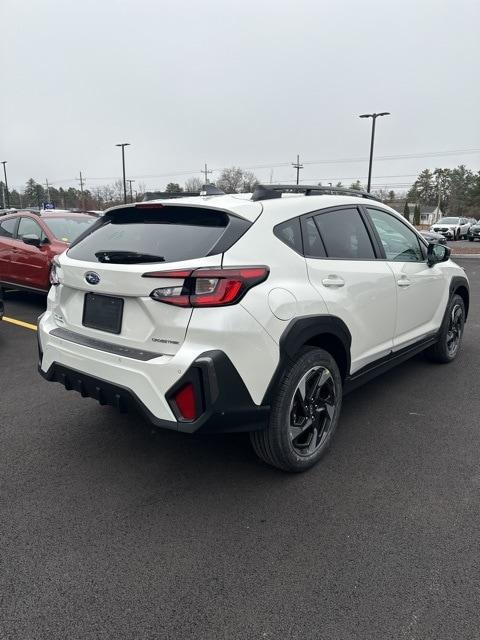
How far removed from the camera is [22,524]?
8.04 ft

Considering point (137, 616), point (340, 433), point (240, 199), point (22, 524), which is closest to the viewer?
point (137, 616)

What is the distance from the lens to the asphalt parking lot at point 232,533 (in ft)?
6.27

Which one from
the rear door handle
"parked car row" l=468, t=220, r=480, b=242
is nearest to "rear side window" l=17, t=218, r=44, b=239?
the rear door handle

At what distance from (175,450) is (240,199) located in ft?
5.63

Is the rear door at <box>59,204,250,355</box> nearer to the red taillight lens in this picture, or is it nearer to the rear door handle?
the red taillight lens

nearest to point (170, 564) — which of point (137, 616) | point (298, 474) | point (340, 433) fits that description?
point (137, 616)

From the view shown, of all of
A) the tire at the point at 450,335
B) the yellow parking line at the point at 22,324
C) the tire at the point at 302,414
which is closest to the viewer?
the tire at the point at 302,414

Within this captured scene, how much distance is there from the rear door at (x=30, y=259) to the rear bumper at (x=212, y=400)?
548cm

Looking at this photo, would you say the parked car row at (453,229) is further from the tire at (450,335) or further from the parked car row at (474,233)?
the tire at (450,335)

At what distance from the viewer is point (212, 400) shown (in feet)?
7.62

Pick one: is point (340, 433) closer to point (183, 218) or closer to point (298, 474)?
point (298, 474)

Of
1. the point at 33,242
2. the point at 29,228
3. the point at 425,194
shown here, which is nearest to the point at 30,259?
the point at 33,242

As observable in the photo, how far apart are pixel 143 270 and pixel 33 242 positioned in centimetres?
572

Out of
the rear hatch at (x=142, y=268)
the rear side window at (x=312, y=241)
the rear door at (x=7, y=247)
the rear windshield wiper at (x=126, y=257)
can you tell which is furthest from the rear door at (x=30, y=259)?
the rear side window at (x=312, y=241)
